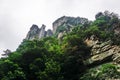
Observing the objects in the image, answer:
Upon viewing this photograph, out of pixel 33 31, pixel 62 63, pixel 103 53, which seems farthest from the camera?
pixel 33 31

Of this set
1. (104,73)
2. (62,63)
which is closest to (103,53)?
(104,73)

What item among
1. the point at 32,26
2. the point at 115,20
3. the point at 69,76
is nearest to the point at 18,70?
the point at 69,76

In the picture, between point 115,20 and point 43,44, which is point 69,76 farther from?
point 115,20

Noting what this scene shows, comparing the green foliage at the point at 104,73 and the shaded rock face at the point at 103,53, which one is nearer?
the green foliage at the point at 104,73

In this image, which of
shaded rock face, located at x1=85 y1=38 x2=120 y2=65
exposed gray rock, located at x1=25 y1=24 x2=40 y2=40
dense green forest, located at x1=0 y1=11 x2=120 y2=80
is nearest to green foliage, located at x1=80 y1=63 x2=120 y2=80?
dense green forest, located at x1=0 y1=11 x2=120 y2=80

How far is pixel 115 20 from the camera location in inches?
2039

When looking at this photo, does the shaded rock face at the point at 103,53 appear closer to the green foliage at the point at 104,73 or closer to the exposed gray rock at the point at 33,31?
the green foliage at the point at 104,73

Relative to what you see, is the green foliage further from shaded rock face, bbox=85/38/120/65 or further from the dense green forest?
shaded rock face, bbox=85/38/120/65

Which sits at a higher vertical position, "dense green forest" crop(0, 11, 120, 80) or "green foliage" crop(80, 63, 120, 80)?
"dense green forest" crop(0, 11, 120, 80)

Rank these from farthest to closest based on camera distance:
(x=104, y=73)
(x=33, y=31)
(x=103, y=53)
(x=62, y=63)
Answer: (x=33, y=31) < (x=62, y=63) < (x=103, y=53) < (x=104, y=73)

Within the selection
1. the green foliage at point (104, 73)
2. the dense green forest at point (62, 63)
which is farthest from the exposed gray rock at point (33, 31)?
the green foliage at point (104, 73)

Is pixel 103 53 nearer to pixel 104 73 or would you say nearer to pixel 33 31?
pixel 104 73

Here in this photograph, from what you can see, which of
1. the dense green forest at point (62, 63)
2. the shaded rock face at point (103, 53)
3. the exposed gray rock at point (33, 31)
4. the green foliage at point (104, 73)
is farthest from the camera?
the exposed gray rock at point (33, 31)

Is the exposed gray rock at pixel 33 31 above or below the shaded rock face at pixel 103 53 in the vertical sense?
above
